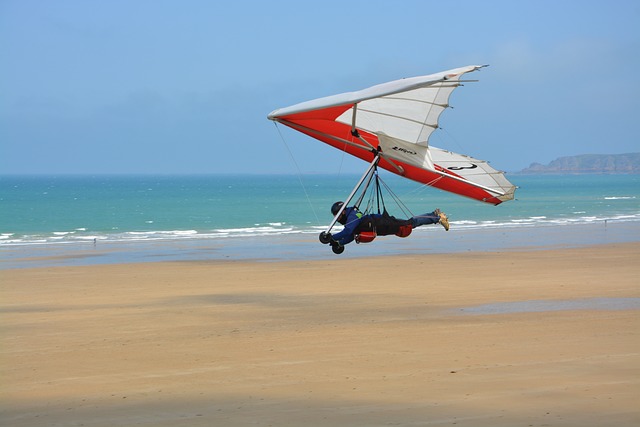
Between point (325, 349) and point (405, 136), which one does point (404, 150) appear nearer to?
point (405, 136)

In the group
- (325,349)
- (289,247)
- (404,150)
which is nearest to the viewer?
(325,349)

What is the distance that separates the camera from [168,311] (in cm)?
1348

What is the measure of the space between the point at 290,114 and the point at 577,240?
Answer: 53.5 ft

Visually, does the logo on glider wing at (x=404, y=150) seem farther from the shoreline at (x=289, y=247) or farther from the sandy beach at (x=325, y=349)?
the shoreline at (x=289, y=247)

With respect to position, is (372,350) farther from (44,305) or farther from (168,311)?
(44,305)

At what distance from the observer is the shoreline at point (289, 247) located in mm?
22156

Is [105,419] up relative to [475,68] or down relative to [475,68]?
down

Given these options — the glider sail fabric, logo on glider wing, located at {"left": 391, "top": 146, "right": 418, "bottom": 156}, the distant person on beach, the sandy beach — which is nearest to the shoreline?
the sandy beach

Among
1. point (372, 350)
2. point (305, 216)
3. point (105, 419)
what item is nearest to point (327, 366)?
point (372, 350)

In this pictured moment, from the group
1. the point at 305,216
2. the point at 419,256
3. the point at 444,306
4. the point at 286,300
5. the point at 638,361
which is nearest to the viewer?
the point at 638,361

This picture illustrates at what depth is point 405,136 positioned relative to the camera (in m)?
12.3

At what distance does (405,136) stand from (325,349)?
321 centimetres

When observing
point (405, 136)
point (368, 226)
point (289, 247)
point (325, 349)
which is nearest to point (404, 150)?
point (405, 136)

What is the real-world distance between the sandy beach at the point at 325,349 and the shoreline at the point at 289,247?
4154 millimetres
